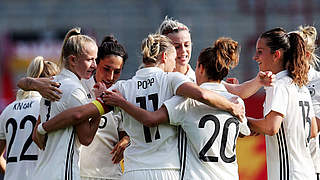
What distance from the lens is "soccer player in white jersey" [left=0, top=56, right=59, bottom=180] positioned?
18.7ft

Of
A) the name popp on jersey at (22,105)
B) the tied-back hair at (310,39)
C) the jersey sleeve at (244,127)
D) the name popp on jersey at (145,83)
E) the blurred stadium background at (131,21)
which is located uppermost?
the blurred stadium background at (131,21)

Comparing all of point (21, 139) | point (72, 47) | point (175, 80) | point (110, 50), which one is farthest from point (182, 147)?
point (21, 139)

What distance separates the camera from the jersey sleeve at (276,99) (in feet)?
16.6

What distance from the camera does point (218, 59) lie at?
4855 millimetres

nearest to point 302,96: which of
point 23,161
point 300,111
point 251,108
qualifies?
point 300,111

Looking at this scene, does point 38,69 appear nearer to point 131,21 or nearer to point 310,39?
point 310,39

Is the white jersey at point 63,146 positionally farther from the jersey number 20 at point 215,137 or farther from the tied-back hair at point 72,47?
the jersey number 20 at point 215,137

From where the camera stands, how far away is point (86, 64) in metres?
5.11

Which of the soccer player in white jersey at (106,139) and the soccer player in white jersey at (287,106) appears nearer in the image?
the soccer player in white jersey at (287,106)

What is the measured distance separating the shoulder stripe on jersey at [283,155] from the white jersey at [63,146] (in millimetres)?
1574

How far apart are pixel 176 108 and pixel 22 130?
170 centimetres

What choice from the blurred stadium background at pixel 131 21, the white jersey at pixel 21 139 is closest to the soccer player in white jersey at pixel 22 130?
the white jersey at pixel 21 139

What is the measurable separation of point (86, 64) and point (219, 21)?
12.5 meters

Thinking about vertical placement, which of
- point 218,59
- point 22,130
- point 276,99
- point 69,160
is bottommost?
point 69,160
